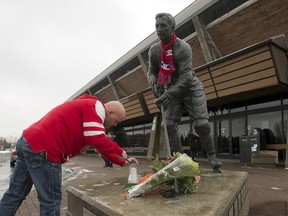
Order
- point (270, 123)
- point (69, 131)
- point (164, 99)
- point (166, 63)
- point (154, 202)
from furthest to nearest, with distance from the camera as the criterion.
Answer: point (270, 123) < point (166, 63) < point (164, 99) < point (69, 131) < point (154, 202)

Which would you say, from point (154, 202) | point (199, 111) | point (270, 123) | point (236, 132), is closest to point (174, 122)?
point (199, 111)

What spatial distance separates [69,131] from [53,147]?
18 centimetres

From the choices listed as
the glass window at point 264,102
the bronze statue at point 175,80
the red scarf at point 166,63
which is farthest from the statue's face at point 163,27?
the glass window at point 264,102

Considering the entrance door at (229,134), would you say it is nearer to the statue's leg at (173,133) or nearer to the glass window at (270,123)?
the glass window at (270,123)

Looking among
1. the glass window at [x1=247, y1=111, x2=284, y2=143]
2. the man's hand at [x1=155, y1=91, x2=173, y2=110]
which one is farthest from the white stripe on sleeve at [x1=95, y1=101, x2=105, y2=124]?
the glass window at [x1=247, y1=111, x2=284, y2=143]

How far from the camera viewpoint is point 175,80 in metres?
4.14

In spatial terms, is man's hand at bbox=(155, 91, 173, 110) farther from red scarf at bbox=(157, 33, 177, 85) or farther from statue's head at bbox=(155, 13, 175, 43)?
statue's head at bbox=(155, 13, 175, 43)

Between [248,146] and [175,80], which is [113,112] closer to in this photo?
[175,80]

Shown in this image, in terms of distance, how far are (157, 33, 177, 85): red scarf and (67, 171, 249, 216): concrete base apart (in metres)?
1.60

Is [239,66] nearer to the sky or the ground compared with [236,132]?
nearer to the sky

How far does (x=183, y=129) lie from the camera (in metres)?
17.6

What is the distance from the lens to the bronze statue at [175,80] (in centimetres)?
379

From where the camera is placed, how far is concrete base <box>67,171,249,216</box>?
202cm

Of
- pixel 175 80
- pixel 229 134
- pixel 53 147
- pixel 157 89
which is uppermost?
pixel 175 80
